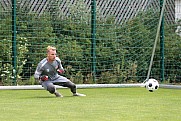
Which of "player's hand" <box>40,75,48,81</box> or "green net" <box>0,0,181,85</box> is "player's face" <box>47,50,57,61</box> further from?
"green net" <box>0,0,181,85</box>

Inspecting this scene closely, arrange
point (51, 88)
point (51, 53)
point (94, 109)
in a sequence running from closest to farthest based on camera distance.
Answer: point (94, 109)
point (51, 88)
point (51, 53)

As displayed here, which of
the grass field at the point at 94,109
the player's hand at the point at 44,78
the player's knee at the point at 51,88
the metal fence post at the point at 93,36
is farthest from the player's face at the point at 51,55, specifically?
the metal fence post at the point at 93,36

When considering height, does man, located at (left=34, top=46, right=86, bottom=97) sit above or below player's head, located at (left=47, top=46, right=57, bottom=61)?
below

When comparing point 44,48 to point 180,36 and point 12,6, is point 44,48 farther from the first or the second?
point 180,36

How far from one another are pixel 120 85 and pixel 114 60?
0.95 meters

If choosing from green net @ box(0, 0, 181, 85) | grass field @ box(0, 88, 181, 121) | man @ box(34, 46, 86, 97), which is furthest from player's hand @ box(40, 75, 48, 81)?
green net @ box(0, 0, 181, 85)

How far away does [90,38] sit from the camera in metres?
13.2

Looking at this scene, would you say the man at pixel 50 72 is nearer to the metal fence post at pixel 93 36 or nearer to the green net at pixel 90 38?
the green net at pixel 90 38

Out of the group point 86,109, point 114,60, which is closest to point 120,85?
point 114,60

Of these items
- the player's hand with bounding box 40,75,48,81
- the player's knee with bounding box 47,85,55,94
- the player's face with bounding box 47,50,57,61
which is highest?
the player's face with bounding box 47,50,57,61

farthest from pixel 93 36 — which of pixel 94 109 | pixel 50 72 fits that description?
pixel 94 109

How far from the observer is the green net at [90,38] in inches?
500

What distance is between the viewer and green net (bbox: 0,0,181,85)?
1271 cm

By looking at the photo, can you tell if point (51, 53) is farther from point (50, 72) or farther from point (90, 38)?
point (90, 38)
